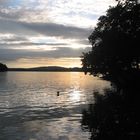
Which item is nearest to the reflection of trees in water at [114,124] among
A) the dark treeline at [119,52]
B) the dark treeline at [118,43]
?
the dark treeline at [119,52]

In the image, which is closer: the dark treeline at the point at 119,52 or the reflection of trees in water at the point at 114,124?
the reflection of trees in water at the point at 114,124

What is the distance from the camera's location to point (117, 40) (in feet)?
242

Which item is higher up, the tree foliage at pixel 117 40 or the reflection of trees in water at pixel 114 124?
the tree foliage at pixel 117 40

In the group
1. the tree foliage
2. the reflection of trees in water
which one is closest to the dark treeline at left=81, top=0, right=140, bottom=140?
the tree foliage

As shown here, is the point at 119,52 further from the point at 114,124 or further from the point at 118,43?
the point at 114,124

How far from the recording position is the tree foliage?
72.7m

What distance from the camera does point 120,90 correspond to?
77.0 meters

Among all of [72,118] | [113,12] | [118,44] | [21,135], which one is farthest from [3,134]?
[113,12]

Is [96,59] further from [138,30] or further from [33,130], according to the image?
[33,130]

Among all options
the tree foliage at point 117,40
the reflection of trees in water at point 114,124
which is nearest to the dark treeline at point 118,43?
the tree foliage at point 117,40

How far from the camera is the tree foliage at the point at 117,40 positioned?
238 ft

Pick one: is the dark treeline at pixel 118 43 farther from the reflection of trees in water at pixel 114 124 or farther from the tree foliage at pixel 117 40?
the reflection of trees in water at pixel 114 124

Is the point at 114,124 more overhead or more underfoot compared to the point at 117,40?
more underfoot

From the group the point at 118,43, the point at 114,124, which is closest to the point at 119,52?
the point at 118,43
